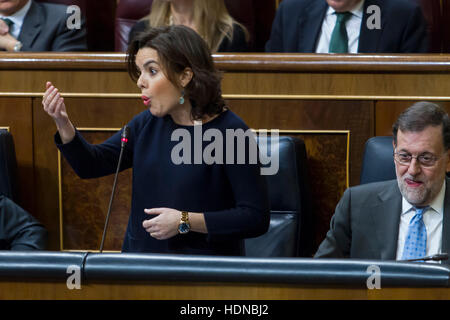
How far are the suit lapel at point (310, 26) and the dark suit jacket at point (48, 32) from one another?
48 centimetres

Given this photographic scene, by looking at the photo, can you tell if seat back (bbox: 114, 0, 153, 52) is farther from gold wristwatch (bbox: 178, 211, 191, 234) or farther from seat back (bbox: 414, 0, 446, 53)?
gold wristwatch (bbox: 178, 211, 191, 234)

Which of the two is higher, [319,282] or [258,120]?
[258,120]

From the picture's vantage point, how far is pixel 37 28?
167cm

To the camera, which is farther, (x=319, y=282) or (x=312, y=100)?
(x=312, y=100)

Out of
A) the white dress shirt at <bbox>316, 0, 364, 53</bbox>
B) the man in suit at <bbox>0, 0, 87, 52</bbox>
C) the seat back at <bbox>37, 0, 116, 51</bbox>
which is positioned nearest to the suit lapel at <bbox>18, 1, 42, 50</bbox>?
the man in suit at <bbox>0, 0, 87, 52</bbox>

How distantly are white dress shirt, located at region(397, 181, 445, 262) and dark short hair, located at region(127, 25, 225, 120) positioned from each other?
0.31 m

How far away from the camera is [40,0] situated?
1.87 meters

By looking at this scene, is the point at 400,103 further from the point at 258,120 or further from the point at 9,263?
the point at 9,263

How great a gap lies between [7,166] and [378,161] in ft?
2.08
